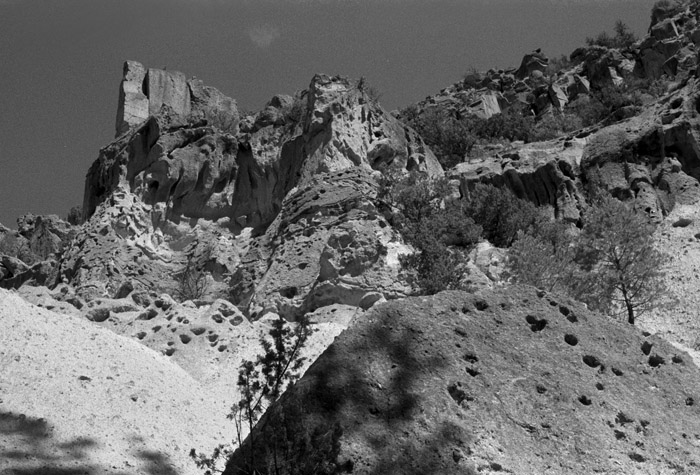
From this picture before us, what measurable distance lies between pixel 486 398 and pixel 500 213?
75.2ft

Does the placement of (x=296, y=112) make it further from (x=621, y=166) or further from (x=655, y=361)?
(x=655, y=361)

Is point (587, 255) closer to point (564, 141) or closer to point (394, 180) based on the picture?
point (394, 180)

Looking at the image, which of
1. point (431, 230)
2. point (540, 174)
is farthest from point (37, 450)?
point (540, 174)

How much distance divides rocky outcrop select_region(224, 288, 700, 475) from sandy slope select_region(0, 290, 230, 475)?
3.78m

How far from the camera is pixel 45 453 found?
10750 mm

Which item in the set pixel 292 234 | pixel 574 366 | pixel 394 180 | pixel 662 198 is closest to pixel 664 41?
pixel 662 198

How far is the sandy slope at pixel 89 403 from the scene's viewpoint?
11.1 m

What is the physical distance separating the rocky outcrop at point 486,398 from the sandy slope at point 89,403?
378cm

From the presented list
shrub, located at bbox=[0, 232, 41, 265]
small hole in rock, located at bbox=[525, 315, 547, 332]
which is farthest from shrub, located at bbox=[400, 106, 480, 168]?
small hole in rock, located at bbox=[525, 315, 547, 332]

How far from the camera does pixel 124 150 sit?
112 feet

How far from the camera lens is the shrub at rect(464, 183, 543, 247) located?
30.6m

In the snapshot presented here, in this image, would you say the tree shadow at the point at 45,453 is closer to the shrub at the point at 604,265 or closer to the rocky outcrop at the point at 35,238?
the shrub at the point at 604,265

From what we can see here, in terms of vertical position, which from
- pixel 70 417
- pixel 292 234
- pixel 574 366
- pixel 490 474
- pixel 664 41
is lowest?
pixel 490 474

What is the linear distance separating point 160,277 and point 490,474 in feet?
71.5
